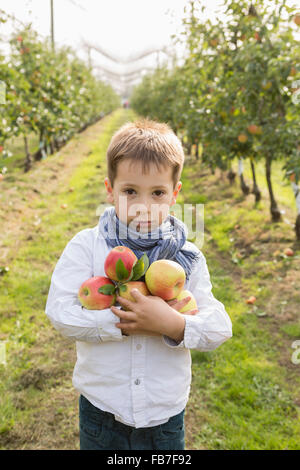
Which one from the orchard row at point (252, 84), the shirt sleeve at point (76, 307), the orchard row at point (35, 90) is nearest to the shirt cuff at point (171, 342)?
the shirt sleeve at point (76, 307)

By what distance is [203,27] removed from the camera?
534 cm

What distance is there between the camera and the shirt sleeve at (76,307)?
1194mm

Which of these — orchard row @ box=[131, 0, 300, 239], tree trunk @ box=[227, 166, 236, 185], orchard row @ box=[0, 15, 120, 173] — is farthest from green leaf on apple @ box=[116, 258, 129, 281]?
tree trunk @ box=[227, 166, 236, 185]

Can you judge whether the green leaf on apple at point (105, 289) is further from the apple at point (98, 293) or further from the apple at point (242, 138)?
the apple at point (242, 138)

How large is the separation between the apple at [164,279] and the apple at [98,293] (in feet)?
0.37

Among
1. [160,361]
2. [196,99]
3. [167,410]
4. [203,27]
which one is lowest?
[167,410]

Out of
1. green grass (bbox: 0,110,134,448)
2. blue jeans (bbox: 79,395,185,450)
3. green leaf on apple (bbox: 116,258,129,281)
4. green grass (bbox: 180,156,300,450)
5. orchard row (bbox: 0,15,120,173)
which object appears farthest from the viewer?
orchard row (bbox: 0,15,120,173)

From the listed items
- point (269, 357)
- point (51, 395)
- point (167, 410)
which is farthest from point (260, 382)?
point (167, 410)

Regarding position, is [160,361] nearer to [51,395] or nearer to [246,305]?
[51,395]

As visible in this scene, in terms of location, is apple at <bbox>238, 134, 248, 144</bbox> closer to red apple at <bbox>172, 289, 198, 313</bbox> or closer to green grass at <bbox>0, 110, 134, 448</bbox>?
green grass at <bbox>0, 110, 134, 448</bbox>

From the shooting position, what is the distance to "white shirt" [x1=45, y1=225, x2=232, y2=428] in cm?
122

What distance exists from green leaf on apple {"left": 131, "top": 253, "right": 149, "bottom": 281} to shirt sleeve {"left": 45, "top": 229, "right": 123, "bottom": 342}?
15 centimetres
